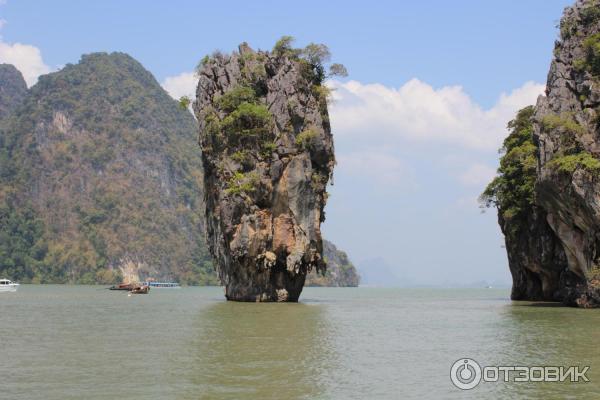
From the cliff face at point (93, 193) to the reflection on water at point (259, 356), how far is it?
121 meters

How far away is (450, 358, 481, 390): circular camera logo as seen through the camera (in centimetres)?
1770

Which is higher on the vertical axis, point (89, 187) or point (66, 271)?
point (89, 187)

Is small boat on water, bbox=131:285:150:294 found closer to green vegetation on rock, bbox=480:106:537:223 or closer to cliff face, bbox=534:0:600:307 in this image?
green vegetation on rock, bbox=480:106:537:223

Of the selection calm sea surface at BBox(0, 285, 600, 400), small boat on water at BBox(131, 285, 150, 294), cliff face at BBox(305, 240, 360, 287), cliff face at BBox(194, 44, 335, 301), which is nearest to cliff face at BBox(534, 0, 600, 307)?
calm sea surface at BBox(0, 285, 600, 400)

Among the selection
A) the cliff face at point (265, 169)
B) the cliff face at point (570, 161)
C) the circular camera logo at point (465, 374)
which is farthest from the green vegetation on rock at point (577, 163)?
the circular camera logo at point (465, 374)

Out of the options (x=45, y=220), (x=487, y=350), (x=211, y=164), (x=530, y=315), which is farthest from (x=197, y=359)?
(x=45, y=220)

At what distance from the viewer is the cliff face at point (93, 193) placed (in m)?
153

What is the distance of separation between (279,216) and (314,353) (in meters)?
25.9

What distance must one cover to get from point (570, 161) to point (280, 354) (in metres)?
22.8

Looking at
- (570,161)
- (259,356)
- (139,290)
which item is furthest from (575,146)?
(139,290)

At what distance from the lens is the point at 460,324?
32.8 metres

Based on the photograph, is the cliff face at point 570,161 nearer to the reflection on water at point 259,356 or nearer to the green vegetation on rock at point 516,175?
the green vegetation on rock at point 516,175

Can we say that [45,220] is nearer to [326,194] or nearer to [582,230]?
[326,194]

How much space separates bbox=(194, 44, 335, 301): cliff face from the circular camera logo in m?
26.8
